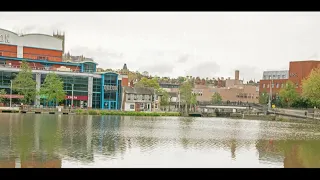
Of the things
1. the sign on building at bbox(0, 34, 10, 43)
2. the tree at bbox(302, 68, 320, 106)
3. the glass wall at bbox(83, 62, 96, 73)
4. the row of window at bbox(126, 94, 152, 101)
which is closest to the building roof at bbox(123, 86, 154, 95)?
the row of window at bbox(126, 94, 152, 101)

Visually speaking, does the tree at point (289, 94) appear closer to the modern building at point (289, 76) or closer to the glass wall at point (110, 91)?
the modern building at point (289, 76)

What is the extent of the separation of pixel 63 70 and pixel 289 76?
4743 centimetres

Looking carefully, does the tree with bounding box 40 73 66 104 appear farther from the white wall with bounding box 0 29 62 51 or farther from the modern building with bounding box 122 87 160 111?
the modern building with bounding box 122 87 160 111

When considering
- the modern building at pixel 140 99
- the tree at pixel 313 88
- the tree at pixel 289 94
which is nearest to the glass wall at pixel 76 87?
the modern building at pixel 140 99

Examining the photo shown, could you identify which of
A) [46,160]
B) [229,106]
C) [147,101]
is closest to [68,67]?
[147,101]

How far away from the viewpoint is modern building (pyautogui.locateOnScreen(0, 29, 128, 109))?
68750 mm

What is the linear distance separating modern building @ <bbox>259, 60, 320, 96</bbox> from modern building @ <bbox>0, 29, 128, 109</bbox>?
35.8 m

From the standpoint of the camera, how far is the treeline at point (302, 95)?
2198 inches

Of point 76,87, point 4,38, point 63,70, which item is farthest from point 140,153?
point 4,38

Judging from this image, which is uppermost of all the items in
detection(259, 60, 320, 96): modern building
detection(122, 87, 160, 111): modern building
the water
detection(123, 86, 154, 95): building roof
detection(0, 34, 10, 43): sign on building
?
detection(0, 34, 10, 43): sign on building

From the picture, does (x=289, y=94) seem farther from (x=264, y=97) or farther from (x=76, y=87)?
(x=76, y=87)

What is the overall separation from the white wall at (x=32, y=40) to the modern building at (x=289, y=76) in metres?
46.5
